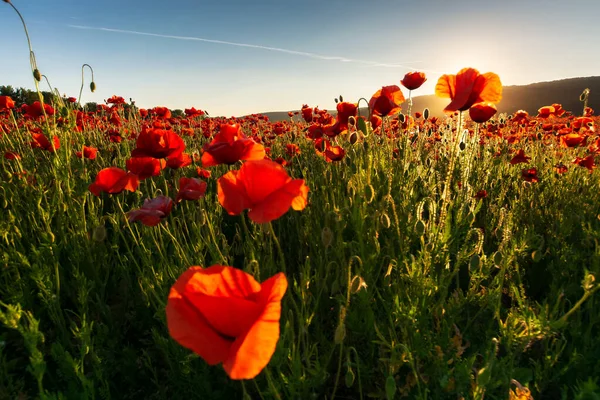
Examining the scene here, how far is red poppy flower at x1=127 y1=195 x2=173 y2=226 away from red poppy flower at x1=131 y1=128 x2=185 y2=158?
401 millimetres

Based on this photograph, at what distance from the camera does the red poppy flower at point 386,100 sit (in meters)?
2.51

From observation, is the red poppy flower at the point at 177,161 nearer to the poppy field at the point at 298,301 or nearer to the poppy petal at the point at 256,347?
the poppy field at the point at 298,301

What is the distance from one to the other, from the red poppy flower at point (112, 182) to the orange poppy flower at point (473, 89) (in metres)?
1.90

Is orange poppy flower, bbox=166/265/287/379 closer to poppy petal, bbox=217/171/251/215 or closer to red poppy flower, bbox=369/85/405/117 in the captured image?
poppy petal, bbox=217/171/251/215

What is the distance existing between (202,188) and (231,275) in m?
1.18

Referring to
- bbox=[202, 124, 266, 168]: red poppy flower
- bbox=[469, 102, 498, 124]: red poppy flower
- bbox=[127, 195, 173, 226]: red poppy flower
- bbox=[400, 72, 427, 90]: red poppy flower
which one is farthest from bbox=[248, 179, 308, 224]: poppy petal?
bbox=[400, 72, 427, 90]: red poppy flower

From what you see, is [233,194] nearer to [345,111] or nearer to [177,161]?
[177,161]

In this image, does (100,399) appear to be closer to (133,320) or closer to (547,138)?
(133,320)

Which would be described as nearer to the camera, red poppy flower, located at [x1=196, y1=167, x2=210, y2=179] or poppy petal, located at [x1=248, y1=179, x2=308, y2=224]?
poppy petal, located at [x1=248, y1=179, x2=308, y2=224]

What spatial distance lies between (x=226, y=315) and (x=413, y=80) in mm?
2661

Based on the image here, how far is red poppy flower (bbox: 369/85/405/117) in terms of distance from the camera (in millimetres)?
2514

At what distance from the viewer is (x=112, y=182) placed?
2045 millimetres

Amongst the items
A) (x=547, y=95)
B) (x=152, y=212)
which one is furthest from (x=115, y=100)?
(x=547, y=95)

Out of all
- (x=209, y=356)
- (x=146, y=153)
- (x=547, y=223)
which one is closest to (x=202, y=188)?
(x=146, y=153)
